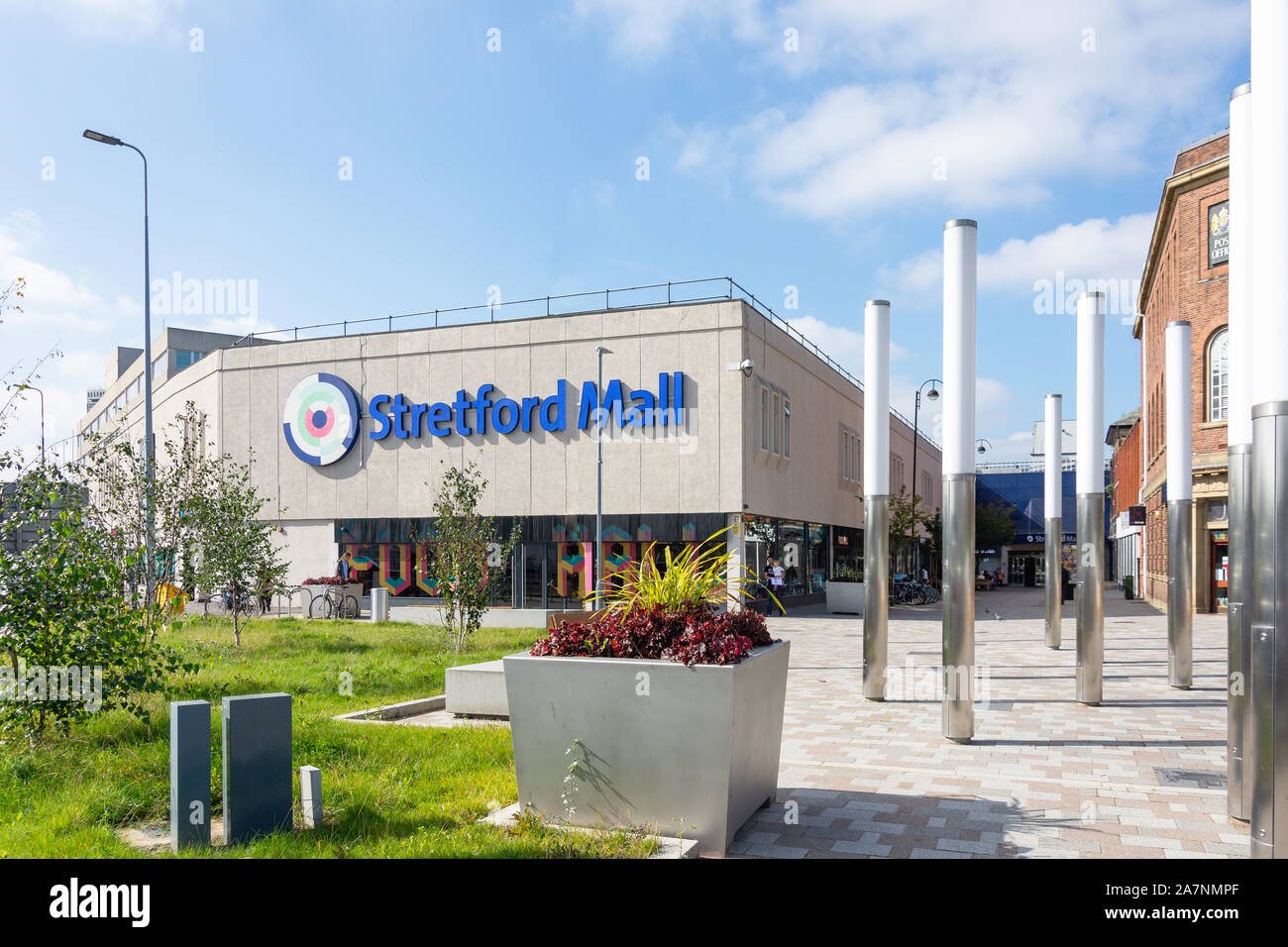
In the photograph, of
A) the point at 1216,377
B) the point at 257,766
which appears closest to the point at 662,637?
the point at 257,766

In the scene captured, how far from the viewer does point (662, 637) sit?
5902mm

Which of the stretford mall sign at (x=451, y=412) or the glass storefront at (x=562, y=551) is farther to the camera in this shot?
the stretford mall sign at (x=451, y=412)

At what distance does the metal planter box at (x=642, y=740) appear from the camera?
5.52m

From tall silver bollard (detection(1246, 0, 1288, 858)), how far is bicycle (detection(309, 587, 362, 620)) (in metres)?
25.5

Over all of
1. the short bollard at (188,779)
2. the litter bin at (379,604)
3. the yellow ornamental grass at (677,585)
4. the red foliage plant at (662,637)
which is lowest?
the litter bin at (379,604)

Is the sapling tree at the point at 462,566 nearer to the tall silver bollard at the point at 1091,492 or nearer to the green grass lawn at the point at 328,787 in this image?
the green grass lawn at the point at 328,787

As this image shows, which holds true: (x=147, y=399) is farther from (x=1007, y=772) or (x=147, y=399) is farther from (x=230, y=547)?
(x=1007, y=772)

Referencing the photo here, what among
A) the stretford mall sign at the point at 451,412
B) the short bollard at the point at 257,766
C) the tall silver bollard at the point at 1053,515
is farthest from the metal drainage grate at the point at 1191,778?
the stretford mall sign at the point at 451,412

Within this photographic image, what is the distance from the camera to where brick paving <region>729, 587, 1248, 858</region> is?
600 cm

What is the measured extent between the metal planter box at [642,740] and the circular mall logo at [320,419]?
30354 millimetres

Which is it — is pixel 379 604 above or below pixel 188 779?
below

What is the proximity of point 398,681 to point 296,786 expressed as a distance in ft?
19.1

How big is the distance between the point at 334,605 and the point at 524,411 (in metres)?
8.60

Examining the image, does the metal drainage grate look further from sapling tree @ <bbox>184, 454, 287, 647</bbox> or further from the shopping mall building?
the shopping mall building
